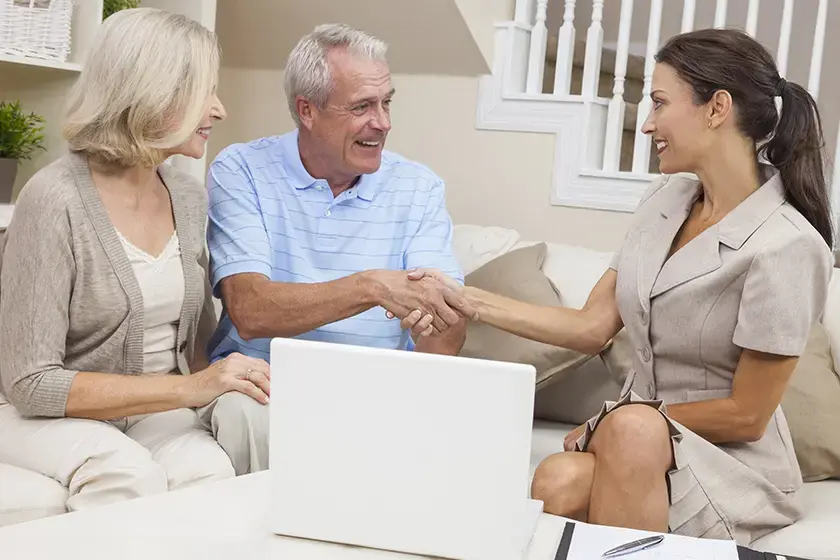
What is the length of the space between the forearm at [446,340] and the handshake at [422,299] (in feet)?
0.10

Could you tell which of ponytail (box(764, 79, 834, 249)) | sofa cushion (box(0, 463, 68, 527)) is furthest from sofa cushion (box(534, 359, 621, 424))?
sofa cushion (box(0, 463, 68, 527))

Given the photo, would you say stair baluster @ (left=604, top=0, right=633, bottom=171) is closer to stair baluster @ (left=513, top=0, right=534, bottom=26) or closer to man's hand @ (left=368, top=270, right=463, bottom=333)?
stair baluster @ (left=513, top=0, right=534, bottom=26)

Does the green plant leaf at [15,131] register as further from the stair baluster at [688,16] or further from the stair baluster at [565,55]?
the stair baluster at [688,16]

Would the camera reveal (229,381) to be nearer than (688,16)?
Yes

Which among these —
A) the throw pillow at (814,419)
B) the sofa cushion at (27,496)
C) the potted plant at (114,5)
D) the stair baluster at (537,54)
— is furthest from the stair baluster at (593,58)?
the sofa cushion at (27,496)

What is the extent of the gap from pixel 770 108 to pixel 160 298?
119 centimetres

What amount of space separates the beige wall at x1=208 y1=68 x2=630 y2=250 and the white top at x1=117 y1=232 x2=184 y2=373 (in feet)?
4.32

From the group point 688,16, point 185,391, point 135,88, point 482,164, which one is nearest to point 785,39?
point 688,16

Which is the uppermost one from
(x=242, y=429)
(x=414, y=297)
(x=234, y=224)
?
(x=234, y=224)

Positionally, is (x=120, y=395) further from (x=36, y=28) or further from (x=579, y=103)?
(x=579, y=103)

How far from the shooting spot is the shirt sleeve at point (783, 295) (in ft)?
5.70

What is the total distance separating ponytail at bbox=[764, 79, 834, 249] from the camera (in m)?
1.86

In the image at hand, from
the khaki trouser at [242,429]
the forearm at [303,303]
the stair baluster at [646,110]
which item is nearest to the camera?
the khaki trouser at [242,429]

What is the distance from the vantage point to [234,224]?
2.28m
